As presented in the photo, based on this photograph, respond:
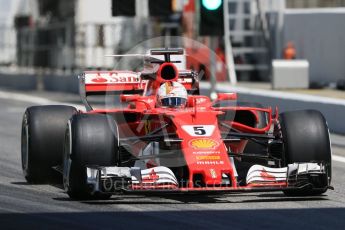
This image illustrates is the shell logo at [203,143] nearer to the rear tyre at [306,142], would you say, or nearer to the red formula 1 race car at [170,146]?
the red formula 1 race car at [170,146]

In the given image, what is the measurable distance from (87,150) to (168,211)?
1088mm

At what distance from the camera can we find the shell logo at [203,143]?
11906 millimetres

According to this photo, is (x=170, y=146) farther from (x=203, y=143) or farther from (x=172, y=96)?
(x=172, y=96)

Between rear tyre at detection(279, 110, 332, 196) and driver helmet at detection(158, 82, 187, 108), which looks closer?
rear tyre at detection(279, 110, 332, 196)

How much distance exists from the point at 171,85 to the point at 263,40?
26506mm

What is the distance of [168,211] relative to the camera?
11.2 meters

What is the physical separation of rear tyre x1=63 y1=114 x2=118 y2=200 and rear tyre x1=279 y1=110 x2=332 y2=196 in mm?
1701

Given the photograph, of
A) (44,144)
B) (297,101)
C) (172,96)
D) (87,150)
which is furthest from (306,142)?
(297,101)

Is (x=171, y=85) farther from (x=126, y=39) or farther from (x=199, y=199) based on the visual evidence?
(x=126, y=39)

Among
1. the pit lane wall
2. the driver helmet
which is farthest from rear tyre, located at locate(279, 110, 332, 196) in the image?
the pit lane wall

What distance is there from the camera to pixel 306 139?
1234 cm

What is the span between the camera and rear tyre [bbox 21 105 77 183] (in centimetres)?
1351

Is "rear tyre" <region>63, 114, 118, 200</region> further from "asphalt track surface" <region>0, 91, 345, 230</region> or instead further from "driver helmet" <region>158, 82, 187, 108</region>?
"driver helmet" <region>158, 82, 187, 108</region>

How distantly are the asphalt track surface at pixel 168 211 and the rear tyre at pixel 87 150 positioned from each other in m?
0.14
